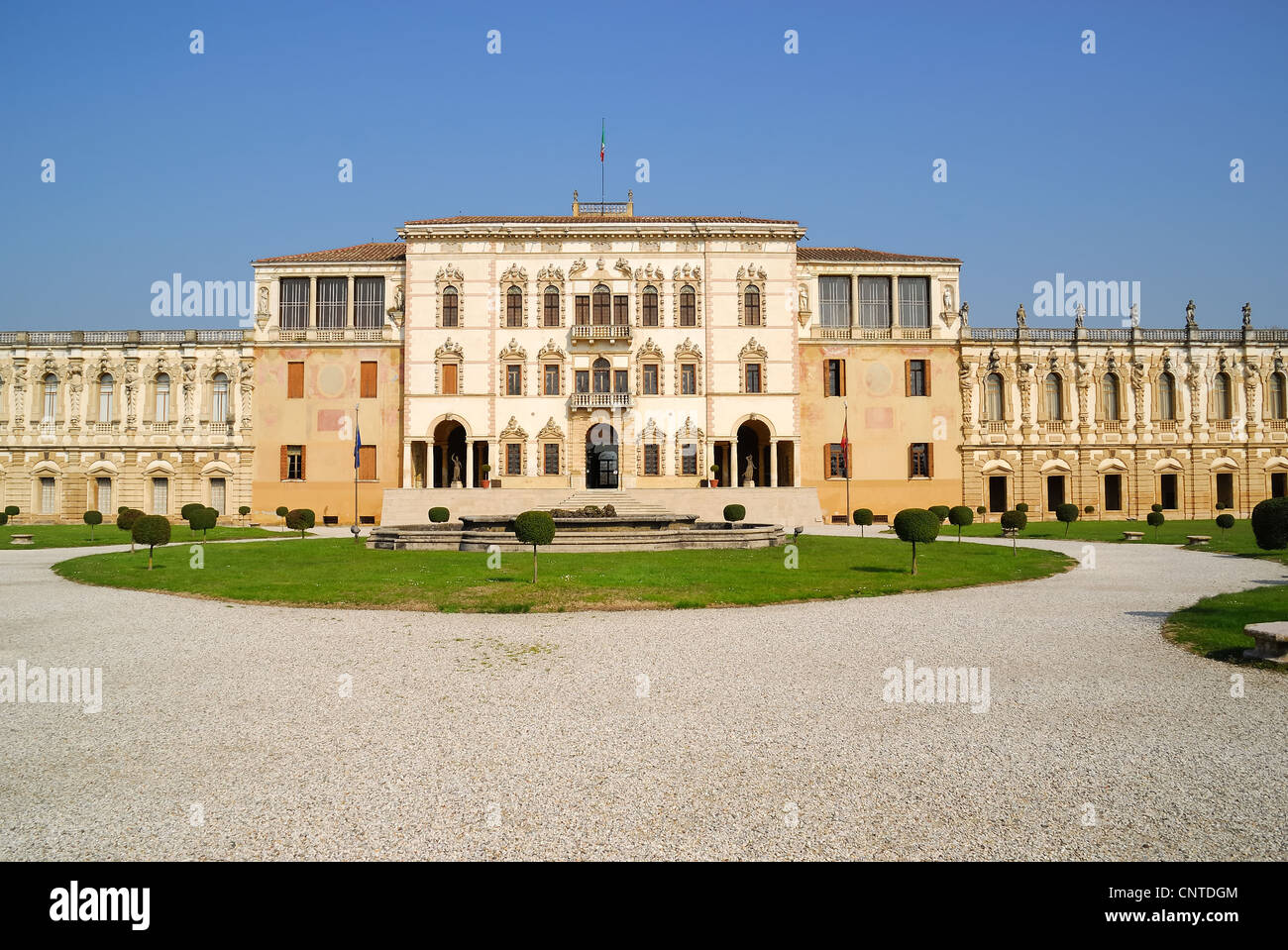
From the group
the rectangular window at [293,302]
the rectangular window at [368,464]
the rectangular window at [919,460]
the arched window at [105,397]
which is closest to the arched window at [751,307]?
the rectangular window at [919,460]

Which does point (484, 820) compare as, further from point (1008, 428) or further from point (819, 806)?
point (1008, 428)

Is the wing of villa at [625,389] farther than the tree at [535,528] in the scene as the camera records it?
Yes

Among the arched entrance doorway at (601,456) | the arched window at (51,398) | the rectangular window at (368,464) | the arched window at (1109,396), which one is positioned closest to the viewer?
the rectangular window at (368,464)

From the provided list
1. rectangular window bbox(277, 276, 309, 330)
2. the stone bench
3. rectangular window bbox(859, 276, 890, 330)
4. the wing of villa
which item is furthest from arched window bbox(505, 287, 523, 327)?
the stone bench

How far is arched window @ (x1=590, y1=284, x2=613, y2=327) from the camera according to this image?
44688 mm

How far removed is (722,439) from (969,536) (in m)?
15.3

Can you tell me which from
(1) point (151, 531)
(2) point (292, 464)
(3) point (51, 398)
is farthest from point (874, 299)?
(3) point (51, 398)

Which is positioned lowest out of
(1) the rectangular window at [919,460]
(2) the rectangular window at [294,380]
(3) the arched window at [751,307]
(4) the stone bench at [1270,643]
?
(4) the stone bench at [1270,643]

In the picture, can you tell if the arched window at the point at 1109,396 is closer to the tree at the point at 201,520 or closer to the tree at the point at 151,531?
the tree at the point at 201,520

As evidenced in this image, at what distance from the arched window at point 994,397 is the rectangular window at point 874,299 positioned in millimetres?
7097

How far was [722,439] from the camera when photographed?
44.6 m

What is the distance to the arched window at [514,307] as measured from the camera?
44.7m

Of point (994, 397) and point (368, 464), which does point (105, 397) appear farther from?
point (994, 397)
